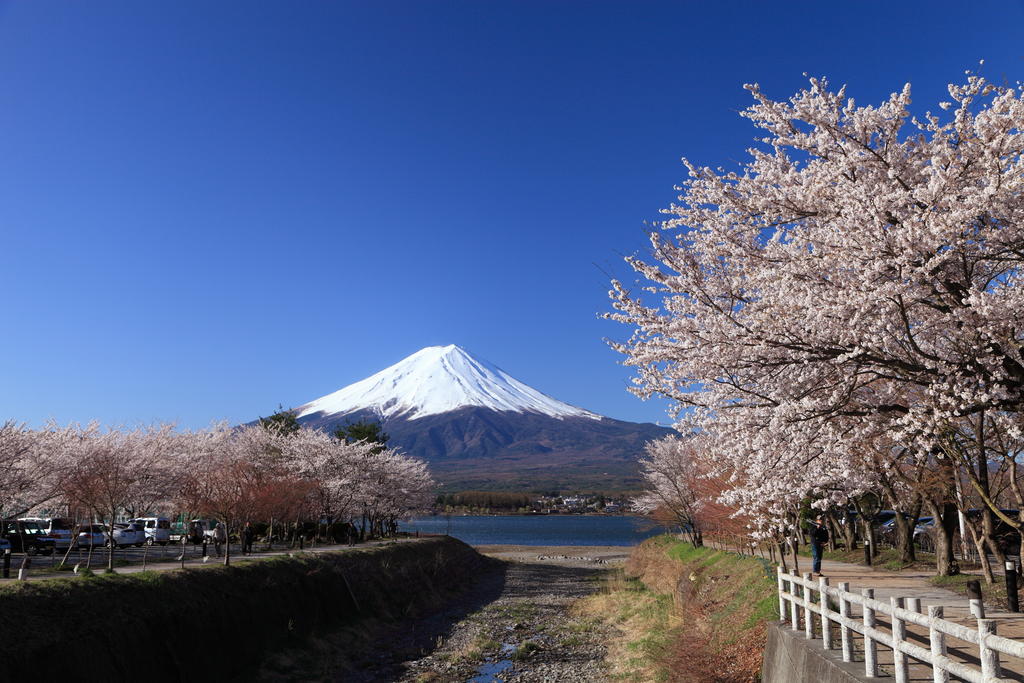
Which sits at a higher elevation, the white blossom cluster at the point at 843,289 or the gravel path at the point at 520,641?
the white blossom cluster at the point at 843,289

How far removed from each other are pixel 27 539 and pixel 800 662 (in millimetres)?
31017

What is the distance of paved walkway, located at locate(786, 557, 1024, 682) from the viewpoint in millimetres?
8648

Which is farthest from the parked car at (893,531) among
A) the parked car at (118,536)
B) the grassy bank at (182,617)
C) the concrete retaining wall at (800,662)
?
the parked car at (118,536)

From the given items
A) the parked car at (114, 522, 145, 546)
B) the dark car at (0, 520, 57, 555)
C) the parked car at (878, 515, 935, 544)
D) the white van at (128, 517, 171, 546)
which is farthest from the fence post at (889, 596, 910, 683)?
the white van at (128, 517, 171, 546)

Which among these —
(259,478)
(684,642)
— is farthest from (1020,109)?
(259,478)

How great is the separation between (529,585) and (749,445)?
35555 millimetres

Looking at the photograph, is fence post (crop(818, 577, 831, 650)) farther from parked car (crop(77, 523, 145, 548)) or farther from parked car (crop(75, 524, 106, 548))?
parked car (crop(75, 524, 106, 548))

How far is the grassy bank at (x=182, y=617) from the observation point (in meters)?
12.7

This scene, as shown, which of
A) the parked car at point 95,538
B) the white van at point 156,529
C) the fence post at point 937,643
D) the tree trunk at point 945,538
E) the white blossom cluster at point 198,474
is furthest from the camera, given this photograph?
the white van at point 156,529

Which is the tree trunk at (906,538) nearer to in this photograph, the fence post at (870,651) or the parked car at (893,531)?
the parked car at (893,531)

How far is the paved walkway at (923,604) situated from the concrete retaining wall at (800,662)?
0.48 m

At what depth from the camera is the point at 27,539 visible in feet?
97.5

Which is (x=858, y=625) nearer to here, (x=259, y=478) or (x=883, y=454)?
(x=883, y=454)

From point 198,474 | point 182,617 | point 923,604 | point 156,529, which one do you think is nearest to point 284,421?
point 156,529
